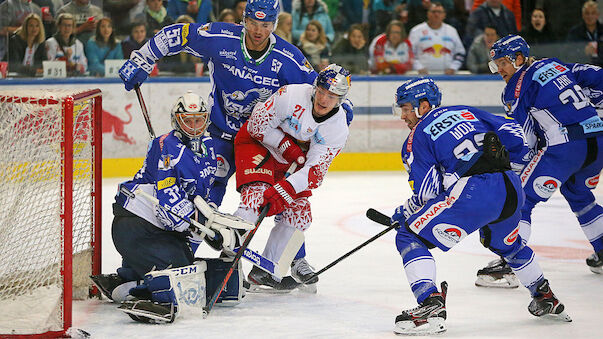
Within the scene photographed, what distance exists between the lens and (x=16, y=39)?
287 inches

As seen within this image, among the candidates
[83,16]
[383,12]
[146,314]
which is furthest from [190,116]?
[383,12]

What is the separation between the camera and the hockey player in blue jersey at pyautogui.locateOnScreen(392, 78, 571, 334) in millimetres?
3244

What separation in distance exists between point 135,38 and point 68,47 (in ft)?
1.78

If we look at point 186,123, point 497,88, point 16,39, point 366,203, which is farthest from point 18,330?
point 497,88

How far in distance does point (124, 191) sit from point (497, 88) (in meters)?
4.92

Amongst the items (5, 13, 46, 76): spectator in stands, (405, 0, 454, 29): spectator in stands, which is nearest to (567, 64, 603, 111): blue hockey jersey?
(405, 0, 454, 29): spectator in stands

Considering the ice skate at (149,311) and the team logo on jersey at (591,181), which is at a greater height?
the team logo on jersey at (591,181)

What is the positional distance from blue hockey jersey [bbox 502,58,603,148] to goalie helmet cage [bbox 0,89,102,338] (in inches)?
78.4

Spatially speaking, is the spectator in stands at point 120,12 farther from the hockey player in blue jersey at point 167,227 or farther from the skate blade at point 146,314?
the skate blade at point 146,314

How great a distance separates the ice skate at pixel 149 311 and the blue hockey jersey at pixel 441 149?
3.24 ft

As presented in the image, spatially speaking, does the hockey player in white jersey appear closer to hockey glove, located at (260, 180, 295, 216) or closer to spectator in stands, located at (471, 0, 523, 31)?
hockey glove, located at (260, 180, 295, 216)

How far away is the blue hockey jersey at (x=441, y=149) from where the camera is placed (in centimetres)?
328

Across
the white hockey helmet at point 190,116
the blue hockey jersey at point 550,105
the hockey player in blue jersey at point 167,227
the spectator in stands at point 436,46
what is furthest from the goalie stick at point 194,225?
the spectator in stands at point 436,46

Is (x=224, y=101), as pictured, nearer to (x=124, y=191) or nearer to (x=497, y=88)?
(x=124, y=191)
